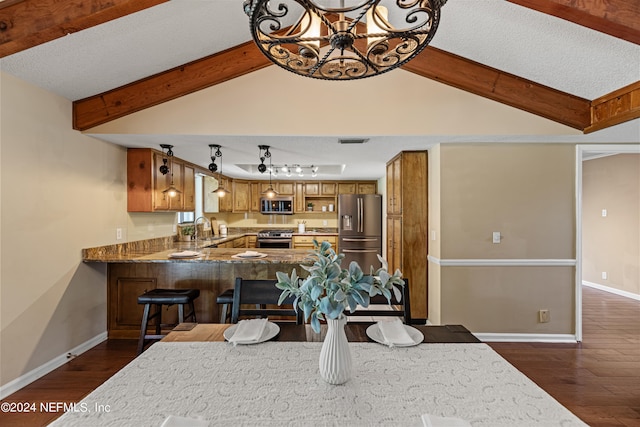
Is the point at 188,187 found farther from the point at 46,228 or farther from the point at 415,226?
the point at 415,226

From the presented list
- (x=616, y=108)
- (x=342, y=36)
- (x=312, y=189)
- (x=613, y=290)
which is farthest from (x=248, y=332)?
(x=613, y=290)

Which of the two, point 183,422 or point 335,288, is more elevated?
point 335,288

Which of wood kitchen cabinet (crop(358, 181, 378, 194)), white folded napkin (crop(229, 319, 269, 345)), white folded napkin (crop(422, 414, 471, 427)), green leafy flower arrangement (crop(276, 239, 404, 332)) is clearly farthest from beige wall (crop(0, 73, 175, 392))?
wood kitchen cabinet (crop(358, 181, 378, 194))

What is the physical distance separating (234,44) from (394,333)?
264 cm

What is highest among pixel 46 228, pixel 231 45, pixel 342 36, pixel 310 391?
pixel 231 45

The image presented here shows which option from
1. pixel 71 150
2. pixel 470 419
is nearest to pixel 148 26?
pixel 71 150

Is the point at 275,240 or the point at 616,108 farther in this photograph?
the point at 275,240

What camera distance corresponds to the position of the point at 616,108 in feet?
8.01

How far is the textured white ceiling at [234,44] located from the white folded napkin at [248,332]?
207cm

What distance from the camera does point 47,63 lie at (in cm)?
211

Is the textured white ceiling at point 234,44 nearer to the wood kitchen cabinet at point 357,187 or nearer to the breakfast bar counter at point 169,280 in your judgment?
the breakfast bar counter at point 169,280

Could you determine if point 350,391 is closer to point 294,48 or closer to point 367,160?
point 294,48

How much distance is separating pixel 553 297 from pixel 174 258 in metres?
3.92

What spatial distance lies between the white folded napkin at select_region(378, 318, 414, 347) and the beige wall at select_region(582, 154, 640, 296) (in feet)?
17.4
